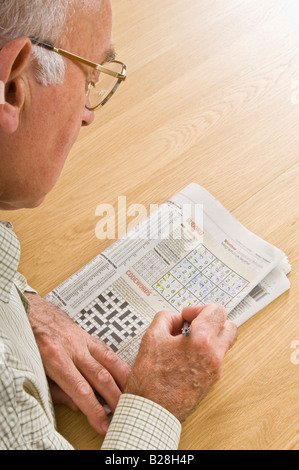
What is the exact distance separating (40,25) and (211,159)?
22.0 inches

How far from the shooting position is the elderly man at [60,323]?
2.02 ft

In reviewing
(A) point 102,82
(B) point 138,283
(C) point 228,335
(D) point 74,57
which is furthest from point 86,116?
(C) point 228,335

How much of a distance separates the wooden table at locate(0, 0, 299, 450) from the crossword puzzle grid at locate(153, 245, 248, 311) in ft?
0.23

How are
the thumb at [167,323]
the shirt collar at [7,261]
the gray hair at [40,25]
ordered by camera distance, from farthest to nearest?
the thumb at [167,323]
the shirt collar at [7,261]
the gray hair at [40,25]

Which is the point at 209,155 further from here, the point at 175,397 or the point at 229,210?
the point at 175,397

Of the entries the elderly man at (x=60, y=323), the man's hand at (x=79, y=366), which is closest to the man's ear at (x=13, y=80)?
the elderly man at (x=60, y=323)

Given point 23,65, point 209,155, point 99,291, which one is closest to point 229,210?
point 209,155

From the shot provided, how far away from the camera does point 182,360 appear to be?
80cm

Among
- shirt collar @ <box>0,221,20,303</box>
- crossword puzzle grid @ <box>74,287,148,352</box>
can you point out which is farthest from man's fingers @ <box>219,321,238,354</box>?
shirt collar @ <box>0,221,20,303</box>

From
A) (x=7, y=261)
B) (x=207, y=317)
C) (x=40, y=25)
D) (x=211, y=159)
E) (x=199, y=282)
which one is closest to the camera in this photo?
(x=40, y=25)

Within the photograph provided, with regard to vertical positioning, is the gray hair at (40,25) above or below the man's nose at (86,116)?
above

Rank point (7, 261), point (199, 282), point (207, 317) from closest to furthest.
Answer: point (7, 261)
point (207, 317)
point (199, 282)

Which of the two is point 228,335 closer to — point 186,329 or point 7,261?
point 186,329

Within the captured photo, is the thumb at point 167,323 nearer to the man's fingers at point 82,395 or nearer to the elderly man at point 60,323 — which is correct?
the elderly man at point 60,323
